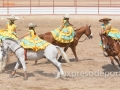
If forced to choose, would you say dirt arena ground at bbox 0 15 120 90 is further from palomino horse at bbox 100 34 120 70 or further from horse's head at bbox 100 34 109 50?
horse's head at bbox 100 34 109 50

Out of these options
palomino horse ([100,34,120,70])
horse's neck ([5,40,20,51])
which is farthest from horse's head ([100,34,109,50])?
horse's neck ([5,40,20,51])

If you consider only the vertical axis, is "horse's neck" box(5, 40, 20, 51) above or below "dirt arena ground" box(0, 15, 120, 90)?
above

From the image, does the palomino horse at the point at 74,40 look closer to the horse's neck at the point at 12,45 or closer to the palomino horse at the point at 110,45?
the horse's neck at the point at 12,45

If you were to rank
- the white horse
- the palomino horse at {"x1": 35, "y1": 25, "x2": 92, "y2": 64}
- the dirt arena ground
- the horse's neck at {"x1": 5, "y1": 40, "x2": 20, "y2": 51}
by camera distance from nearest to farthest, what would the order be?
the dirt arena ground, the white horse, the horse's neck at {"x1": 5, "y1": 40, "x2": 20, "y2": 51}, the palomino horse at {"x1": 35, "y1": 25, "x2": 92, "y2": 64}

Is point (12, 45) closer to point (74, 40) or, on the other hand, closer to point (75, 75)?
point (75, 75)

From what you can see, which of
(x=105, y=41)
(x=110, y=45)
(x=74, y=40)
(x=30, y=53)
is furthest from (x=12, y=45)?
(x=74, y=40)

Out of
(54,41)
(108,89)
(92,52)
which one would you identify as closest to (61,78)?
(108,89)

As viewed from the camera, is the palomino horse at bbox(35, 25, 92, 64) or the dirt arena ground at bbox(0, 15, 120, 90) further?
the palomino horse at bbox(35, 25, 92, 64)

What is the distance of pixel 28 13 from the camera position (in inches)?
925

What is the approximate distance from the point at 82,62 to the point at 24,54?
10.6ft

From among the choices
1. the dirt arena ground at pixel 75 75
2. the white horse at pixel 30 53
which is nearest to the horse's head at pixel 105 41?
the dirt arena ground at pixel 75 75

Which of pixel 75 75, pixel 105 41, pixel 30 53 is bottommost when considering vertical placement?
pixel 75 75

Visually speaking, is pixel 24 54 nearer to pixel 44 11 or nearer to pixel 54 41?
pixel 54 41

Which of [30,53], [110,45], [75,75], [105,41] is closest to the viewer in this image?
[30,53]
